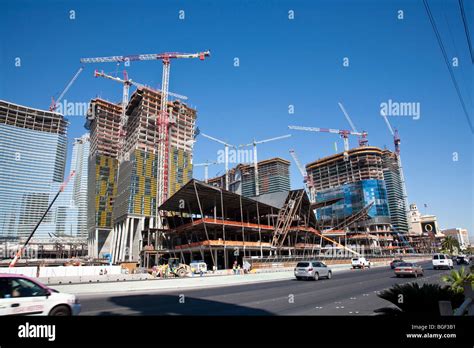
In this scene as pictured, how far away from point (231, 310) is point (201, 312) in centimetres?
117

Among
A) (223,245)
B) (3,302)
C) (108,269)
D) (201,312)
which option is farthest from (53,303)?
(223,245)

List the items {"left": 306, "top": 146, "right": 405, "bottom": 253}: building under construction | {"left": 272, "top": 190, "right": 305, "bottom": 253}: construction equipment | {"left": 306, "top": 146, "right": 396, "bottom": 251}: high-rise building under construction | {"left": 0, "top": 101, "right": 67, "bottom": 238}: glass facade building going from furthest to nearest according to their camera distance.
→ {"left": 306, "top": 146, "right": 405, "bottom": 253}: building under construction → {"left": 306, "top": 146, "right": 396, "bottom": 251}: high-rise building under construction → {"left": 0, "top": 101, "right": 67, "bottom": 238}: glass facade building → {"left": 272, "top": 190, "right": 305, "bottom": 253}: construction equipment

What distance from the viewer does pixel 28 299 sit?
7.41 meters

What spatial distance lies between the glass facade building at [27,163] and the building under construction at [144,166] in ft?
114

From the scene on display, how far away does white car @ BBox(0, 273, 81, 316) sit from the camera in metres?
7.10

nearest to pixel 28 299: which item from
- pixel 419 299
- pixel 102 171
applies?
pixel 419 299

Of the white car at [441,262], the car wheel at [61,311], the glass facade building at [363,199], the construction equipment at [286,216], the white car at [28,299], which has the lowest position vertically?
the white car at [441,262]

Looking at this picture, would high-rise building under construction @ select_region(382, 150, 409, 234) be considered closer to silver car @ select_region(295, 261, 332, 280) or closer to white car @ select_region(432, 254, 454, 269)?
white car @ select_region(432, 254, 454, 269)

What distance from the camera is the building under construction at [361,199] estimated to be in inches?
5236

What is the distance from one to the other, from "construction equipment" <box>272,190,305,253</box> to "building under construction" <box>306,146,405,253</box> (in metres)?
39.7

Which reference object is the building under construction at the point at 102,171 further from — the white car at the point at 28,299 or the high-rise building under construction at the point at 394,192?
the high-rise building under construction at the point at 394,192

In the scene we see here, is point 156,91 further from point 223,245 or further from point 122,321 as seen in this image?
point 122,321

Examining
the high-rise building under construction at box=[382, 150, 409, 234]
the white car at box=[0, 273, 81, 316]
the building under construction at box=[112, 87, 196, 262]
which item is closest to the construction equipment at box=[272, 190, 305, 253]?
the building under construction at box=[112, 87, 196, 262]

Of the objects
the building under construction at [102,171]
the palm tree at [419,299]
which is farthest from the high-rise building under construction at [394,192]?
the palm tree at [419,299]
